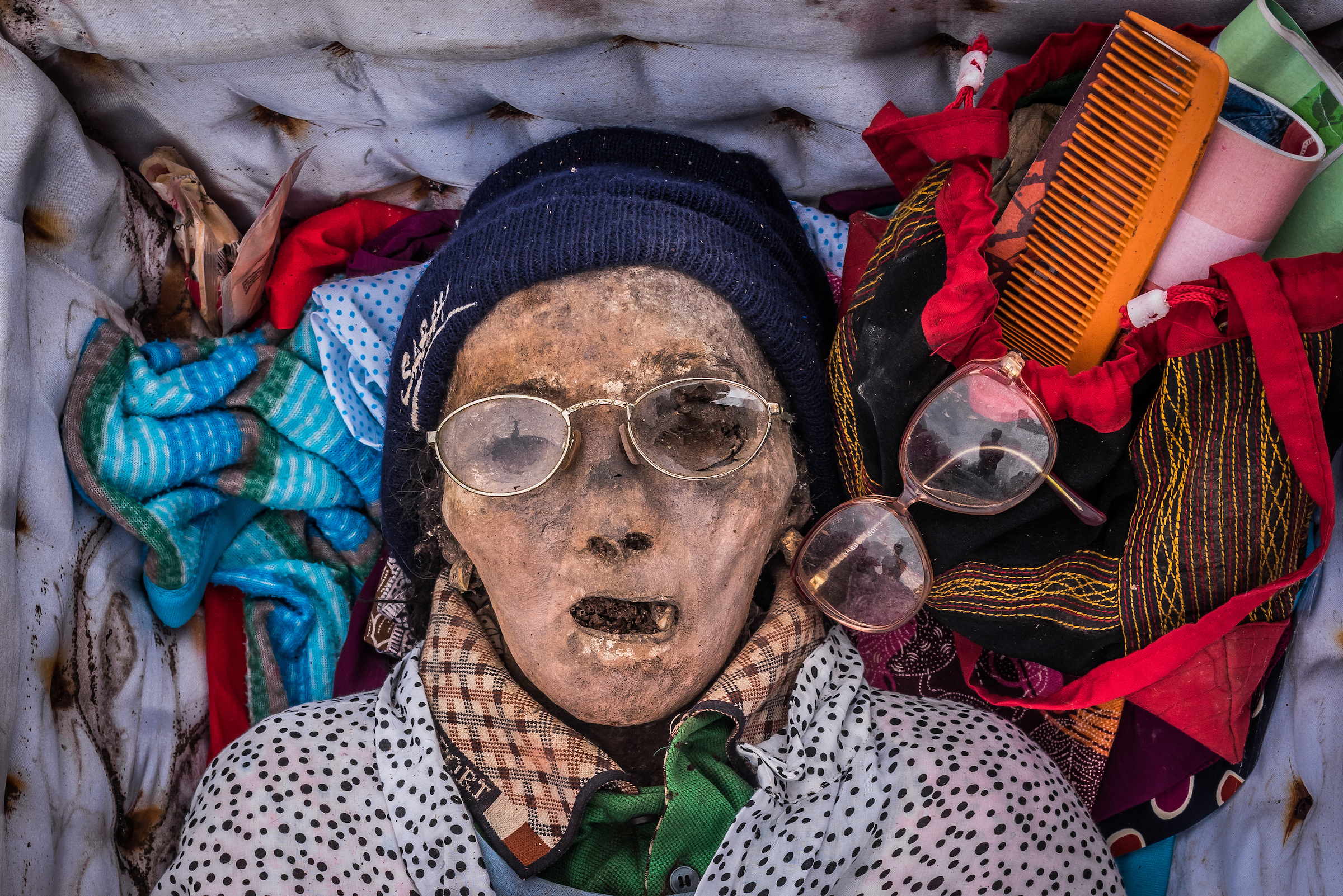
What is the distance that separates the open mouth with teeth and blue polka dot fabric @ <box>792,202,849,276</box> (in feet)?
3.11

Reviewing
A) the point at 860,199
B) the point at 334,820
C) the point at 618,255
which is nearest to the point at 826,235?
the point at 860,199

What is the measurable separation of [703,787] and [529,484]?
1.95 ft

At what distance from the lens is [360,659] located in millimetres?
2035

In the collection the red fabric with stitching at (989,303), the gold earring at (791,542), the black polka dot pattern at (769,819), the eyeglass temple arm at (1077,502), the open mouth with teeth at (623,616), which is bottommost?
the black polka dot pattern at (769,819)

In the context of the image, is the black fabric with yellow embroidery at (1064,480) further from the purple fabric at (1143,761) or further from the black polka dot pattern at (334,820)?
the black polka dot pattern at (334,820)

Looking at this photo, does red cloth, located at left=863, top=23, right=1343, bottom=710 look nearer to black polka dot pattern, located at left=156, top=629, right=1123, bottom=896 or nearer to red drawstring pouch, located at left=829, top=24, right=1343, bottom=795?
red drawstring pouch, located at left=829, top=24, right=1343, bottom=795

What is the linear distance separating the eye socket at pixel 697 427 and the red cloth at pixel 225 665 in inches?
47.0

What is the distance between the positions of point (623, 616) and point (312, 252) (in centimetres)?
124

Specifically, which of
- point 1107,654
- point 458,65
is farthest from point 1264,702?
point 458,65

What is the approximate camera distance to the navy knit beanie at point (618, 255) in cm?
159

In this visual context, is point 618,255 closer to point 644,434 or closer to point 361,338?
point 644,434

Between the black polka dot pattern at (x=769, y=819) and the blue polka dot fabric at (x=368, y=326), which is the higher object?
the blue polka dot fabric at (x=368, y=326)

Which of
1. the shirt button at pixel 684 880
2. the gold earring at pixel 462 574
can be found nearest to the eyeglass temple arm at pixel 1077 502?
the shirt button at pixel 684 880

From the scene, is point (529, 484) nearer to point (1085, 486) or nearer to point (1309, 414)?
point (1085, 486)
